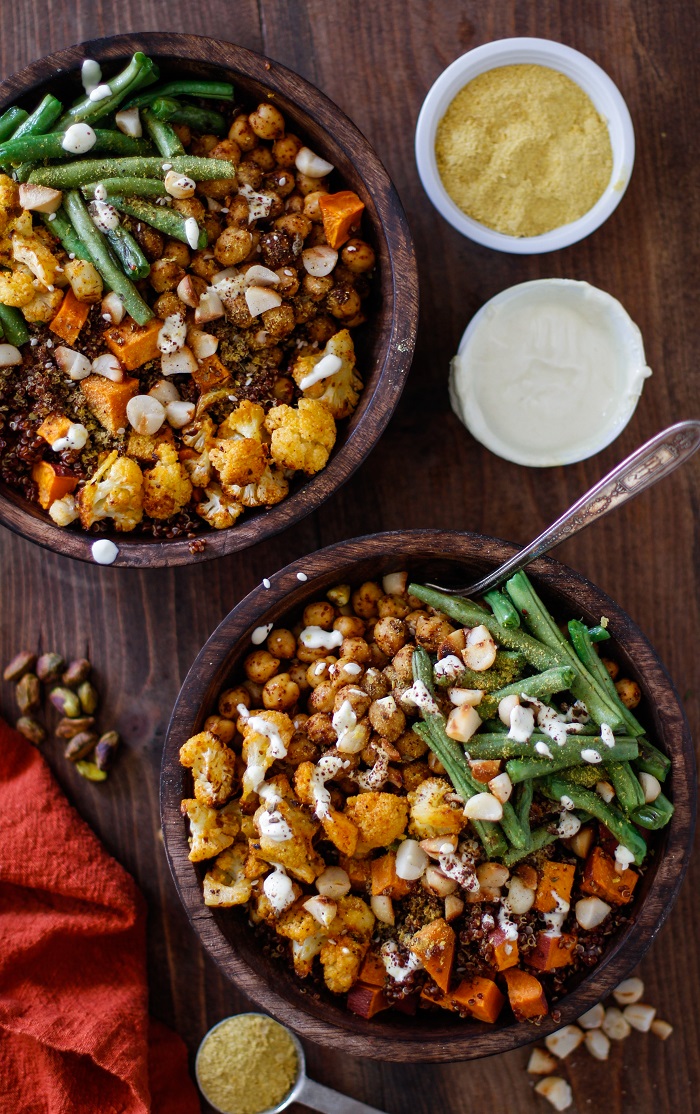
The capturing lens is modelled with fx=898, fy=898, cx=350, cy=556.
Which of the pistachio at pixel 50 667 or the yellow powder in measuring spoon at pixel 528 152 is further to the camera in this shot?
the pistachio at pixel 50 667

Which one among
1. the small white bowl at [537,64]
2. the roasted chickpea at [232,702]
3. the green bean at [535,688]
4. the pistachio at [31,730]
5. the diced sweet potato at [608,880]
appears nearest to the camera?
the green bean at [535,688]

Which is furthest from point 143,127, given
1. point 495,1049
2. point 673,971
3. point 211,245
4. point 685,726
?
point 673,971

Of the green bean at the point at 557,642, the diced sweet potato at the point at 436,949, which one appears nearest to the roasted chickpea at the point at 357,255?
the green bean at the point at 557,642

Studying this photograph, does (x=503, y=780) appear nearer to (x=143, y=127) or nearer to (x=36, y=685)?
(x=36, y=685)

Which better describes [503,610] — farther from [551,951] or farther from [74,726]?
[74,726]

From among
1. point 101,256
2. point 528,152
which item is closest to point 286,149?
point 101,256

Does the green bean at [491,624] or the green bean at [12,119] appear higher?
the green bean at [12,119]

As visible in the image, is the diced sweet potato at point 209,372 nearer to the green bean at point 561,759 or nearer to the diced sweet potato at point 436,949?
the green bean at point 561,759
